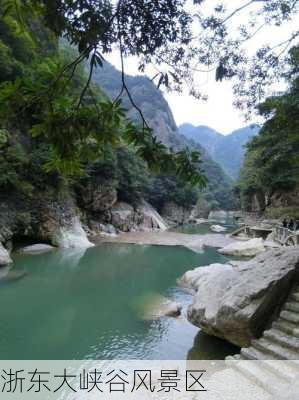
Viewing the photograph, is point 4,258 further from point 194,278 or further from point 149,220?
point 149,220

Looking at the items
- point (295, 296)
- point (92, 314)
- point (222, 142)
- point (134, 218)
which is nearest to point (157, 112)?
point (134, 218)

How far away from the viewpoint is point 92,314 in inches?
311

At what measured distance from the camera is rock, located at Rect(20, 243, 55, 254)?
50.7ft

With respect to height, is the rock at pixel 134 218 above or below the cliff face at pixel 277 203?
below

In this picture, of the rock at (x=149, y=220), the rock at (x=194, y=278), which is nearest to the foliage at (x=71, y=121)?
the rock at (x=194, y=278)

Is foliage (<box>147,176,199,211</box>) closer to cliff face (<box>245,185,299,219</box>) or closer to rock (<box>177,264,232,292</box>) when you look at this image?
cliff face (<box>245,185,299,219</box>)

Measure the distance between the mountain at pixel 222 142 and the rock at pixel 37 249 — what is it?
4193 inches

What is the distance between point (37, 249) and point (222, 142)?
460 feet

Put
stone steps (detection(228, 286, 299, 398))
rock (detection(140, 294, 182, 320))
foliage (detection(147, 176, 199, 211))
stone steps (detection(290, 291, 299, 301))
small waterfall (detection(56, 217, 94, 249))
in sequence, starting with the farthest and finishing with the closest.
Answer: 1. foliage (detection(147, 176, 199, 211))
2. small waterfall (detection(56, 217, 94, 249))
3. rock (detection(140, 294, 182, 320))
4. stone steps (detection(290, 291, 299, 301))
5. stone steps (detection(228, 286, 299, 398))

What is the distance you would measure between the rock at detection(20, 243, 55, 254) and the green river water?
953 millimetres

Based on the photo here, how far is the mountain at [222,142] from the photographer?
5089 inches

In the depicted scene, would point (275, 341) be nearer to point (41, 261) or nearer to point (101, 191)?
point (41, 261)

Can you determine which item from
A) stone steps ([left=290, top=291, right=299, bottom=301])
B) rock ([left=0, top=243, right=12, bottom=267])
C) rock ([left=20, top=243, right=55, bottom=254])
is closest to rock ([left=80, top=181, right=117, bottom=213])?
rock ([left=20, top=243, right=55, bottom=254])

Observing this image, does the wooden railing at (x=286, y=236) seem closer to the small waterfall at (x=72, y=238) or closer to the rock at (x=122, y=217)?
the small waterfall at (x=72, y=238)
